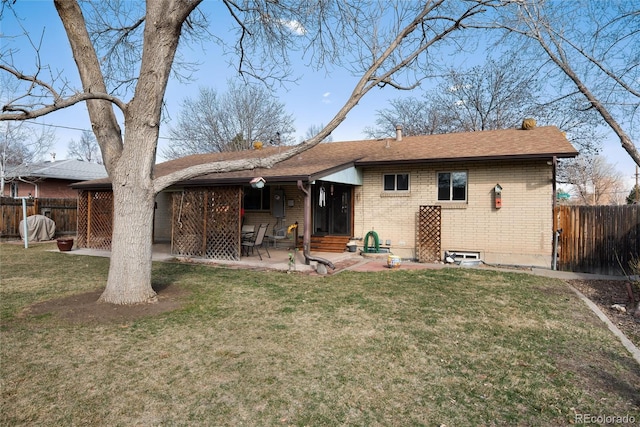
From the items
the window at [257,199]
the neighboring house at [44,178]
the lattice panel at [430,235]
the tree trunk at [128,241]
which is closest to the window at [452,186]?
the lattice panel at [430,235]

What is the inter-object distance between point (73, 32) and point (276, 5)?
4.06m

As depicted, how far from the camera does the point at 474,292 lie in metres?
7.62

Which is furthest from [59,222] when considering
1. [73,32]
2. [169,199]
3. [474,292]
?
[474,292]

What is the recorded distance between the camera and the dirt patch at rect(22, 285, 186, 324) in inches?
219

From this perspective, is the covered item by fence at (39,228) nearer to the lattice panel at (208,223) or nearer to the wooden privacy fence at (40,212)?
the wooden privacy fence at (40,212)

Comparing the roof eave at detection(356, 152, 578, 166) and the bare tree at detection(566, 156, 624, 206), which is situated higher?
the bare tree at detection(566, 156, 624, 206)

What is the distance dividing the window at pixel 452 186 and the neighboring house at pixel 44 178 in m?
24.2

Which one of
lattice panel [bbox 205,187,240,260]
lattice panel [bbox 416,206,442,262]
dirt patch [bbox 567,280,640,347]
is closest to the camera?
dirt patch [bbox 567,280,640,347]

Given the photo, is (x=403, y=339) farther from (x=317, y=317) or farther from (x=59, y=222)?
(x=59, y=222)

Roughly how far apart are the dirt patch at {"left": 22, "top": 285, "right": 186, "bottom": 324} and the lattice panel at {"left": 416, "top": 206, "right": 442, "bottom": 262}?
7.64 metres

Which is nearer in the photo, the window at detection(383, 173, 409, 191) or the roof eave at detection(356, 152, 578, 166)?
the roof eave at detection(356, 152, 578, 166)

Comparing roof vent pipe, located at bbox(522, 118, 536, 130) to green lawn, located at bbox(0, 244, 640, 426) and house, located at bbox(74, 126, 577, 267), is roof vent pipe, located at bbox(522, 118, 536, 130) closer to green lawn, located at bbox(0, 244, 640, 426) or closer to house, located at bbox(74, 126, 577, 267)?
house, located at bbox(74, 126, 577, 267)

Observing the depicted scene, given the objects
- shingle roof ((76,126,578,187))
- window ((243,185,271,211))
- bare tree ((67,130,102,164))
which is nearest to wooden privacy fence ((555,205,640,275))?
shingle roof ((76,126,578,187))

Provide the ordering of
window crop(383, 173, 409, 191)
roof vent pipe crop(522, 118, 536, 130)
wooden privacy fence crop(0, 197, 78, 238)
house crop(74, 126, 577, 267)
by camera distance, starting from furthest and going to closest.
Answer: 1. wooden privacy fence crop(0, 197, 78, 238)
2. roof vent pipe crop(522, 118, 536, 130)
3. window crop(383, 173, 409, 191)
4. house crop(74, 126, 577, 267)
